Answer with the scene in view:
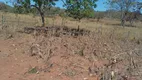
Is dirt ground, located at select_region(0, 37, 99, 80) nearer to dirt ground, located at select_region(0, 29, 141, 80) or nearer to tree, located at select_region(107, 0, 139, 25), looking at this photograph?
dirt ground, located at select_region(0, 29, 141, 80)

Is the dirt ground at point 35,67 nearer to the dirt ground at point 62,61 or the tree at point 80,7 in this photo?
the dirt ground at point 62,61

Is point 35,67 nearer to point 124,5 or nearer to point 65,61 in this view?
point 65,61

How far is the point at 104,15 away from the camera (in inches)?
2968

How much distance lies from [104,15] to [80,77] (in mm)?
68873

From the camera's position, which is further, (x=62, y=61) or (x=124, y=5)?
(x=124, y=5)

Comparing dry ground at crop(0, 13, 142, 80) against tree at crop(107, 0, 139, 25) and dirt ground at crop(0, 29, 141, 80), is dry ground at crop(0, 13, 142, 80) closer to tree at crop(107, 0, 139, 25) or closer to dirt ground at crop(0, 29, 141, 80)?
dirt ground at crop(0, 29, 141, 80)

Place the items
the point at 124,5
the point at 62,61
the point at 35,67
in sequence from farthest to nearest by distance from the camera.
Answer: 1. the point at 124,5
2. the point at 62,61
3. the point at 35,67

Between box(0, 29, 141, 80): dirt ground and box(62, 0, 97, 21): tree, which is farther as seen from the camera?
box(62, 0, 97, 21): tree

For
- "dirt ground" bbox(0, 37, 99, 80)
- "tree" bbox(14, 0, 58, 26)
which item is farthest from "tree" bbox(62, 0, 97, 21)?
"dirt ground" bbox(0, 37, 99, 80)

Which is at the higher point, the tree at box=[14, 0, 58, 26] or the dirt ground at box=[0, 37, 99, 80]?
the tree at box=[14, 0, 58, 26]

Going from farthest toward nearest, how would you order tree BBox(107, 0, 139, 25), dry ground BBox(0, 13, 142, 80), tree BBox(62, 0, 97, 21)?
tree BBox(107, 0, 139, 25) < tree BBox(62, 0, 97, 21) < dry ground BBox(0, 13, 142, 80)

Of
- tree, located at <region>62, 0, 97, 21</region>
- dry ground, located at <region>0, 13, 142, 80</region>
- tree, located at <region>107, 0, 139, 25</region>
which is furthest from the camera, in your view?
tree, located at <region>107, 0, 139, 25</region>

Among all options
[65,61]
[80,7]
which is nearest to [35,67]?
[65,61]

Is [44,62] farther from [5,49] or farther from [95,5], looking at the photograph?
[95,5]
